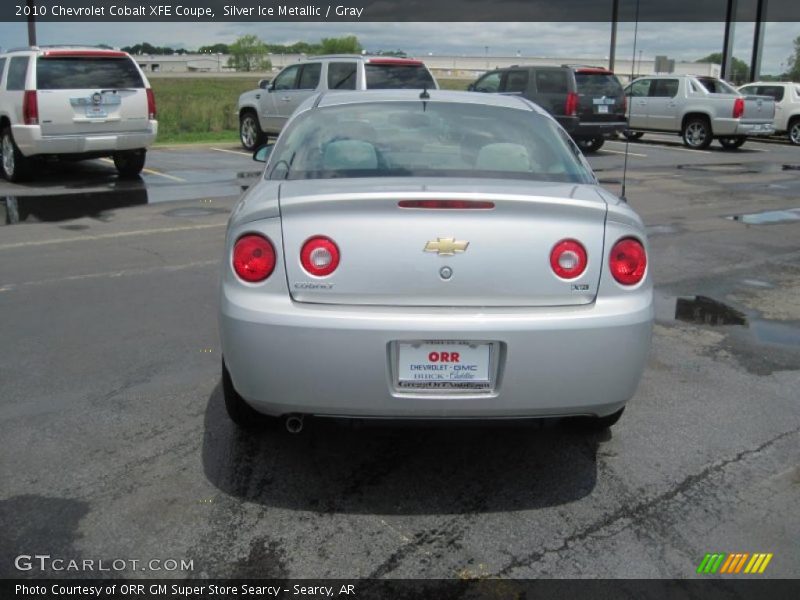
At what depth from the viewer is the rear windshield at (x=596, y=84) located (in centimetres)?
1928

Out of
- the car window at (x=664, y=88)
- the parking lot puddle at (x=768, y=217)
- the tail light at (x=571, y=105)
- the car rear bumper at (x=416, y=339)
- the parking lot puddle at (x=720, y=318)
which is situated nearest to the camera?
the car rear bumper at (x=416, y=339)

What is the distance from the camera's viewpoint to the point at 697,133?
22156 millimetres

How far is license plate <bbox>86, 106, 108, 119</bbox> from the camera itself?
484 inches

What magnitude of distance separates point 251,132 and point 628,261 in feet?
54.1

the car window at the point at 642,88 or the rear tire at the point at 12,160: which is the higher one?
the car window at the point at 642,88

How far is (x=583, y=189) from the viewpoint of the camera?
365 cm

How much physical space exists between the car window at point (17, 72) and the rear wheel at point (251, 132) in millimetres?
6291

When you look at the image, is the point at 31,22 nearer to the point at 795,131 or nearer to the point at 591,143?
the point at 591,143

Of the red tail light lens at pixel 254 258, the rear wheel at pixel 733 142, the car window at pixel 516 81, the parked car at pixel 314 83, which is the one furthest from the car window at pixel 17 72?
the rear wheel at pixel 733 142

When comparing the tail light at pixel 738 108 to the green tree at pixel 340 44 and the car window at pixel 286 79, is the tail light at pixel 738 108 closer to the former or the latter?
the car window at pixel 286 79

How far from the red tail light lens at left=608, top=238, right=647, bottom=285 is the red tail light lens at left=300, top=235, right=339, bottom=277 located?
1.11m

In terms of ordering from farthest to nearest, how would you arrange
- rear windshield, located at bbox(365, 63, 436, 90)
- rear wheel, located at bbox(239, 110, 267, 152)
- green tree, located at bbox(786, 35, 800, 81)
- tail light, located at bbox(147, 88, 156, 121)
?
green tree, located at bbox(786, 35, 800, 81) < rear wheel, located at bbox(239, 110, 267, 152) < rear windshield, located at bbox(365, 63, 436, 90) < tail light, located at bbox(147, 88, 156, 121)

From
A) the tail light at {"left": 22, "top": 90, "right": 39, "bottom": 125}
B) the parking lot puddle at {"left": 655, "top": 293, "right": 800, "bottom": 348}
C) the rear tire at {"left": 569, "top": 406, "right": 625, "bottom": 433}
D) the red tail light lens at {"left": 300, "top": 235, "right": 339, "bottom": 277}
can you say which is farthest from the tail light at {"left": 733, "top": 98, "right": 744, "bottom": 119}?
the red tail light lens at {"left": 300, "top": 235, "right": 339, "bottom": 277}

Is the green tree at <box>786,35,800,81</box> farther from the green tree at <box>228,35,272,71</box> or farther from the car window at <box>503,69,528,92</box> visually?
the green tree at <box>228,35,272,71</box>
